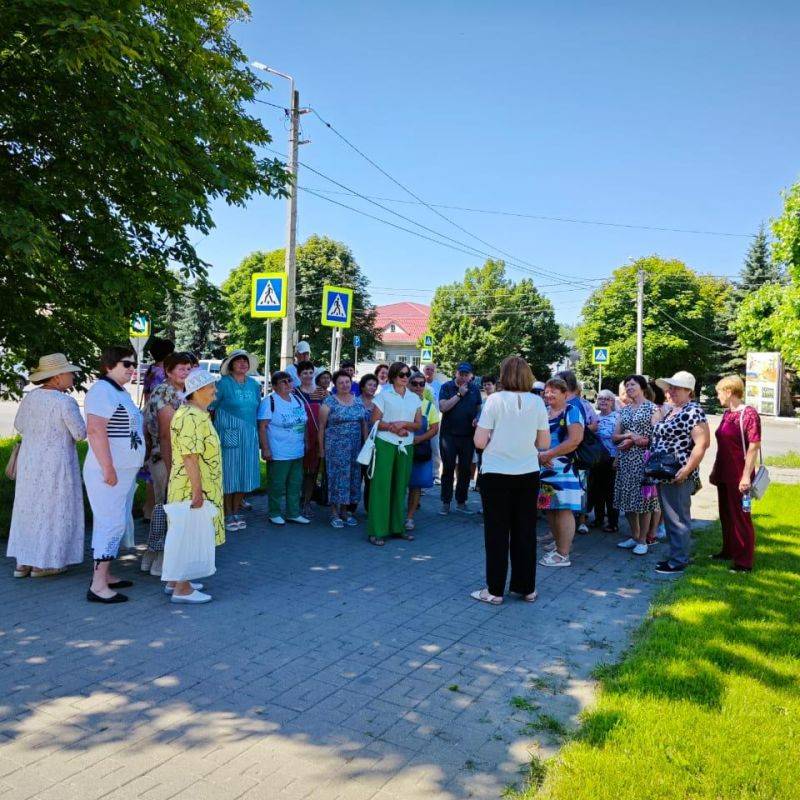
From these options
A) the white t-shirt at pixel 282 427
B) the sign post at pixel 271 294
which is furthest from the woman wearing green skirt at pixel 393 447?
the sign post at pixel 271 294

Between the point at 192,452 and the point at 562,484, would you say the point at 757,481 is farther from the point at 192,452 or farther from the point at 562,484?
the point at 192,452

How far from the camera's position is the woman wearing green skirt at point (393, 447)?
25.0 ft

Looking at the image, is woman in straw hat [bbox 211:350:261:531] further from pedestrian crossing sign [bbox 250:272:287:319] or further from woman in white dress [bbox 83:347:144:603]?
pedestrian crossing sign [bbox 250:272:287:319]

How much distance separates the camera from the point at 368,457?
7727mm


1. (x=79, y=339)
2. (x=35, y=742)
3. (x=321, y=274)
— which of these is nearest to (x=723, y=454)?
(x=35, y=742)

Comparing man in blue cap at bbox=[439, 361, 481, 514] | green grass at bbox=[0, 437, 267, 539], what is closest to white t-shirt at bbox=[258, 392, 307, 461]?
green grass at bbox=[0, 437, 267, 539]

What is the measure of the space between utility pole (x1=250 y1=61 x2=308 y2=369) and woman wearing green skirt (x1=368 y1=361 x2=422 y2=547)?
5.55 meters

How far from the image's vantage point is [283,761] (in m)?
3.23

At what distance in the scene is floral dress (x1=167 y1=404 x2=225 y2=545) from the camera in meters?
5.26

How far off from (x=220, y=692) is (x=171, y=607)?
5.15 ft

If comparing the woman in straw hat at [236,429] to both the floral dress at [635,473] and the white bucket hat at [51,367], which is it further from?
the floral dress at [635,473]

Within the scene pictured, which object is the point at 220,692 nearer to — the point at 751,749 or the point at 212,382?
the point at 212,382

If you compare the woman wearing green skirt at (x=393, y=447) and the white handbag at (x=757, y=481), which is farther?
the woman wearing green skirt at (x=393, y=447)

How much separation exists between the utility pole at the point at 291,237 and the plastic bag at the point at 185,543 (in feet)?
25.2
